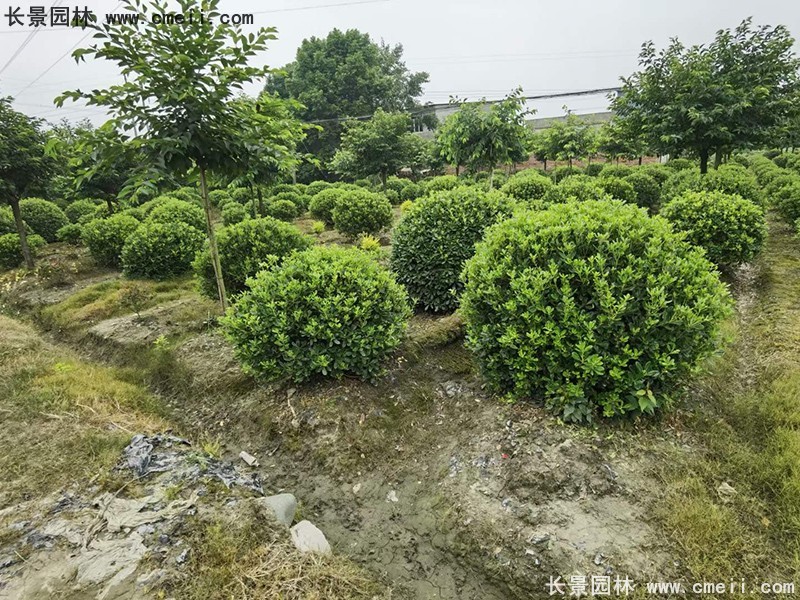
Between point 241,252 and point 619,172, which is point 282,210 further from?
point 619,172

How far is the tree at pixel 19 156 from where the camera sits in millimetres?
8328

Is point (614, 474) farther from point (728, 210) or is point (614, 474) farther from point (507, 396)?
point (728, 210)

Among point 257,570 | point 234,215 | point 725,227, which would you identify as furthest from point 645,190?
point 257,570

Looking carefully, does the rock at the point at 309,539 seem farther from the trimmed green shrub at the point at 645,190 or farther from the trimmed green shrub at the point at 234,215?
the trimmed green shrub at the point at 234,215

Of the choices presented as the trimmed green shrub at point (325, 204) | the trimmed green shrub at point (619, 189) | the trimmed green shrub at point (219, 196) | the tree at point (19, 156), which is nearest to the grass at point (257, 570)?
the trimmed green shrub at point (619, 189)

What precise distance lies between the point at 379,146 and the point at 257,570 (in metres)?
14.1

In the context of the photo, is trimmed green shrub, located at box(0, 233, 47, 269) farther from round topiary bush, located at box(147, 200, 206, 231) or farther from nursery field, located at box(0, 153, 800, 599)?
nursery field, located at box(0, 153, 800, 599)

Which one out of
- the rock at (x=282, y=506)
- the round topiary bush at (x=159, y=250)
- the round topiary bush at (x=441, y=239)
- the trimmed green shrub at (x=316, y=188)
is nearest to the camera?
the rock at (x=282, y=506)

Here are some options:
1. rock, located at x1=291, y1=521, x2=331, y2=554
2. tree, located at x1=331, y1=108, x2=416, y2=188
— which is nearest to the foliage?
tree, located at x1=331, y1=108, x2=416, y2=188

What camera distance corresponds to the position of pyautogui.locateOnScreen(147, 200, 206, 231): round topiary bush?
364 inches

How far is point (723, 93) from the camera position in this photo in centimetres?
866

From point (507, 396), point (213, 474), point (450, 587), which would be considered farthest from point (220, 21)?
point (450, 587)

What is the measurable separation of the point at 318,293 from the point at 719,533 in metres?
3.13

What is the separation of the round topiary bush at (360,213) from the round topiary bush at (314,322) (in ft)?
20.1
